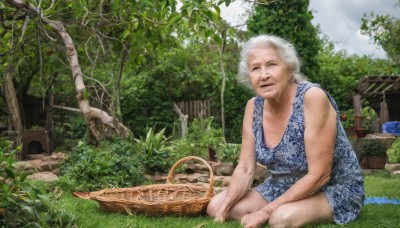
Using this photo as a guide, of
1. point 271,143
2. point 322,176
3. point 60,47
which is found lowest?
point 322,176

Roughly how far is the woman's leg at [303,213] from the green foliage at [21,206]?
1263mm

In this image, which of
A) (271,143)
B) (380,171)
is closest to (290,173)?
(271,143)

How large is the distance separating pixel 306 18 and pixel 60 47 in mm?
4570

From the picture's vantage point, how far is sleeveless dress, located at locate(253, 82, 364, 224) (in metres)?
3.21

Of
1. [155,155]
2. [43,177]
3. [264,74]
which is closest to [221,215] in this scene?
[264,74]

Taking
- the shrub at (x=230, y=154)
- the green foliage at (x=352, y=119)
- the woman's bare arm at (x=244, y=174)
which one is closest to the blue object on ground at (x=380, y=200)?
the woman's bare arm at (x=244, y=174)

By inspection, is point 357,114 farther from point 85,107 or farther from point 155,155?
point 85,107

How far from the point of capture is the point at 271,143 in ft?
11.0

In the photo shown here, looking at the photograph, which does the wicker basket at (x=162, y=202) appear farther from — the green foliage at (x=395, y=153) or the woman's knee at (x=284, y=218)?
the green foliage at (x=395, y=153)

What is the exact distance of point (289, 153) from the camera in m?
3.23

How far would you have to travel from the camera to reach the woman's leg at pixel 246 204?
344cm

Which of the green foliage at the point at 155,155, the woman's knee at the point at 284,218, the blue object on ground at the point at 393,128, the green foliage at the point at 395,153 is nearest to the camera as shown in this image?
the woman's knee at the point at 284,218

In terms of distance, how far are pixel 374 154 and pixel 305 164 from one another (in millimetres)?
5607

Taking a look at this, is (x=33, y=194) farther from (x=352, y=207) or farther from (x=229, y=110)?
(x=229, y=110)
